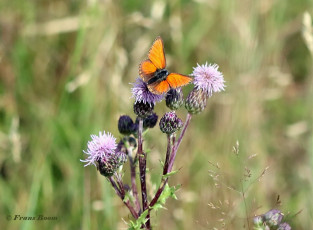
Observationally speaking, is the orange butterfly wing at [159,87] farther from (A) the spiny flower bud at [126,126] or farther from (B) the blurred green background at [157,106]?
(B) the blurred green background at [157,106]

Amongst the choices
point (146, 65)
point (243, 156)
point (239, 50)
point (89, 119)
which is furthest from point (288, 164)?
point (146, 65)

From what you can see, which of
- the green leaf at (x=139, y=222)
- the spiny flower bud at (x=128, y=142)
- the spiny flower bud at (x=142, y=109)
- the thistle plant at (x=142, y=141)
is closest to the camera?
the green leaf at (x=139, y=222)

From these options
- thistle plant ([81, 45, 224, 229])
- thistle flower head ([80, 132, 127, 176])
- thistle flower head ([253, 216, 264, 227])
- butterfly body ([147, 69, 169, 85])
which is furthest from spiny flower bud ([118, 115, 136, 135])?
thistle flower head ([253, 216, 264, 227])

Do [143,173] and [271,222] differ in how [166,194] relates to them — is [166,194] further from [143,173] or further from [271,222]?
[271,222]

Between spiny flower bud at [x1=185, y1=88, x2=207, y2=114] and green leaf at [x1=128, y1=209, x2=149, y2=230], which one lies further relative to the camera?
spiny flower bud at [x1=185, y1=88, x2=207, y2=114]

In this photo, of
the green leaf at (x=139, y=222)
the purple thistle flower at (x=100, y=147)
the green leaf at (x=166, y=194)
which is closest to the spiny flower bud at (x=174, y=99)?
the purple thistle flower at (x=100, y=147)

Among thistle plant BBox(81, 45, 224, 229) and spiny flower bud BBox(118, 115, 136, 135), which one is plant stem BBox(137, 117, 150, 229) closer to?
thistle plant BBox(81, 45, 224, 229)

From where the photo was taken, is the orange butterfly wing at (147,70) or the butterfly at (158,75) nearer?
the butterfly at (158,75)
